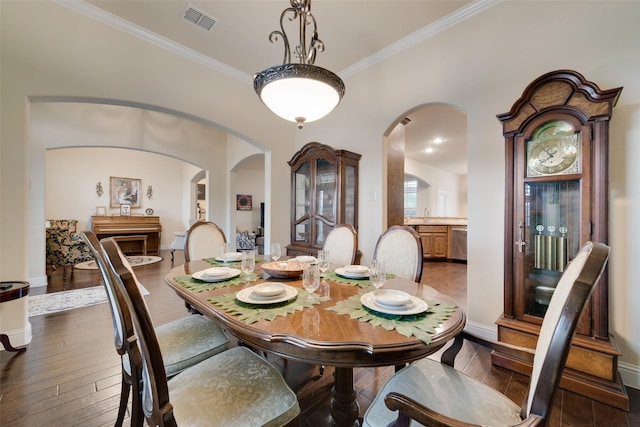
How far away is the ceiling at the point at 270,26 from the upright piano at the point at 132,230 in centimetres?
560

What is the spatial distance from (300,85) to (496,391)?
1.73 metres

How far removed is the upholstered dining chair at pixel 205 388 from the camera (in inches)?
29.1

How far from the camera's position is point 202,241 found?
8.13ft

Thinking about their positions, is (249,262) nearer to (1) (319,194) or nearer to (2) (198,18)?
(1) (319,194)

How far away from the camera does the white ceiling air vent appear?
2.33 m

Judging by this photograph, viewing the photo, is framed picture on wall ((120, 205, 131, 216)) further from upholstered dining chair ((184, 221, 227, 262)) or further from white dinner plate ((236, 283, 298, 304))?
white dinner plate ((236, 283, 298, 304))

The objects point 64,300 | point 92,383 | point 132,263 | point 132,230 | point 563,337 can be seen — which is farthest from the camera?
point 132,230

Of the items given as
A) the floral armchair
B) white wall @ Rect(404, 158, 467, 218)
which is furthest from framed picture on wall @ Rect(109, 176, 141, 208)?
white wall @ Rect(404, 158, 467, 218)

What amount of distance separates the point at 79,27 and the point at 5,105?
945 mm

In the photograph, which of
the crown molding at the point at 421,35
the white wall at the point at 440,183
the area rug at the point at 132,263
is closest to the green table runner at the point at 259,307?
the crown molding at the point at 421,35

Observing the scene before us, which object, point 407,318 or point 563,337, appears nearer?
point 563,337

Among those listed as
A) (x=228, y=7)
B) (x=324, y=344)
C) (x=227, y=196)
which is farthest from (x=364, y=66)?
(x=227, y=196)

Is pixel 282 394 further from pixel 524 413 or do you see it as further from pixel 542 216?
pixel 542 216

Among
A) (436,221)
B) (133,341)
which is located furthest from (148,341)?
(436,221)
